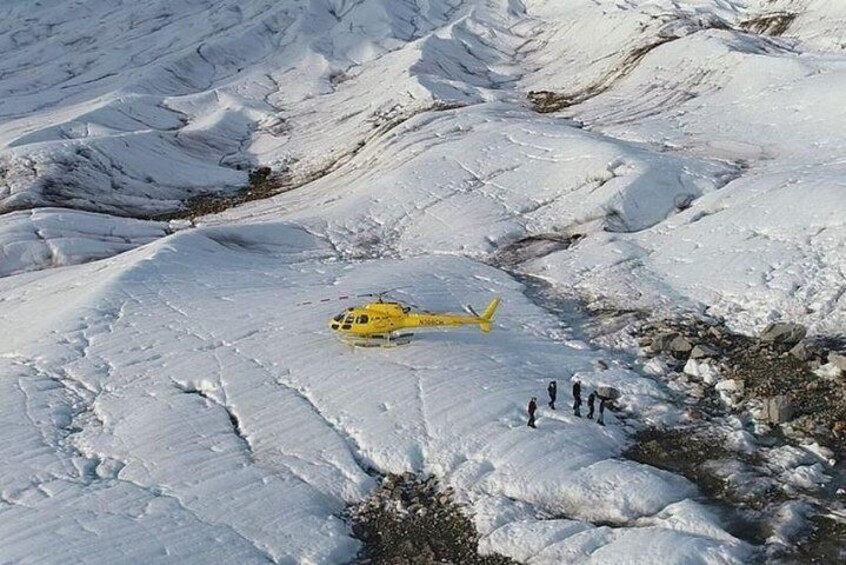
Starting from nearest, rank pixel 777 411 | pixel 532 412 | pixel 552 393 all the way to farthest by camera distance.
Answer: pixel 532 412
pixel 777 411
pixel 552 393

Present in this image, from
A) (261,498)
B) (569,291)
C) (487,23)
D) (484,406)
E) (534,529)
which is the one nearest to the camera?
(534,529)

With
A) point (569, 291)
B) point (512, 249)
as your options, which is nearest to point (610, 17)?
point (512, 249)

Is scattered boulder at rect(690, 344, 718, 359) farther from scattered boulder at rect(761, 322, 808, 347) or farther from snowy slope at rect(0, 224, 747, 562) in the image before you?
snowy slope at rect(0, 224, 747, 562)

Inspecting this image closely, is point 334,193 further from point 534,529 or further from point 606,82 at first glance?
point 534,529

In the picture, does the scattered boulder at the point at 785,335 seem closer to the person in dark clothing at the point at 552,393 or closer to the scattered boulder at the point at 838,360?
the scattered boulder at the point at 838,360

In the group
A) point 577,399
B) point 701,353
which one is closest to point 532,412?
point 577,399

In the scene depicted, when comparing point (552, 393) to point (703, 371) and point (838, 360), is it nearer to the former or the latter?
point (703, 371)
